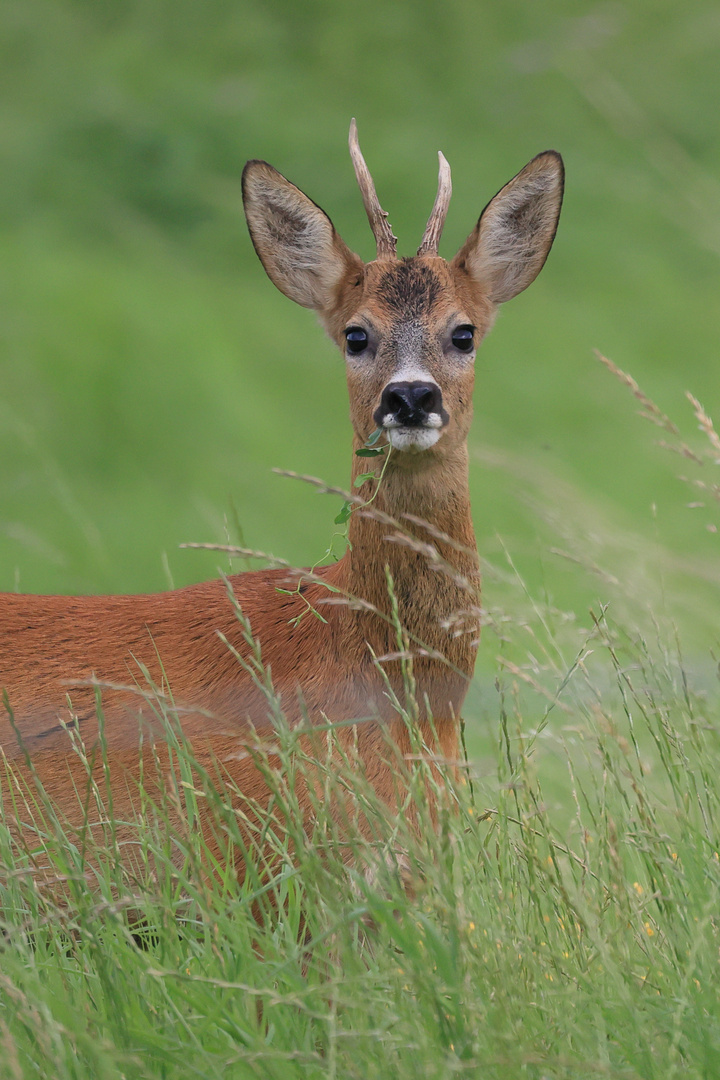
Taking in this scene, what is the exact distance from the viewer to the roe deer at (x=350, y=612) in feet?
9.25

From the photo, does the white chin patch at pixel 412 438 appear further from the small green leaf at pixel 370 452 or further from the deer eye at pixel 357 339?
the deer eye at pixel 357 339

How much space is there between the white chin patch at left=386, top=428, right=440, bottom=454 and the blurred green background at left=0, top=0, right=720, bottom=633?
7.92 m

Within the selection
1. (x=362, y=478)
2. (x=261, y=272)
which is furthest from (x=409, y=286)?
(x=261, y=272)

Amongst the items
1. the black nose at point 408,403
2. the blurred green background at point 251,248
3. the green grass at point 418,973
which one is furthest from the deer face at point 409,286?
the blurred green background at point 251,248

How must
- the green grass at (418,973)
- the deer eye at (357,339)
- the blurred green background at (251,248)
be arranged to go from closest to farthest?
the green grass at (418,973) → the deer eye at (357,339) → the blurred green background at (251,248)

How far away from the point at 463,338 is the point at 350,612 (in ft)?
2.43

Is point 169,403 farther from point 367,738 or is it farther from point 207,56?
point 367,738

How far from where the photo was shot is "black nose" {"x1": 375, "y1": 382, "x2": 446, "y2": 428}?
282 cm

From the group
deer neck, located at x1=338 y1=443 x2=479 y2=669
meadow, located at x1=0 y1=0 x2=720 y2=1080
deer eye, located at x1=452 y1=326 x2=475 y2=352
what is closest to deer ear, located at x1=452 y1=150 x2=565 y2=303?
deer eye, located at x1=452 y1=326 x2=475 y2=352

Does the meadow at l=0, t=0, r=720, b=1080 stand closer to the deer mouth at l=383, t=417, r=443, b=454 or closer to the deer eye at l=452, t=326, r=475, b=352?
the deer eye at l=452, t=326, r=475, b=352

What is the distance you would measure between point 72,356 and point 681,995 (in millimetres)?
11820

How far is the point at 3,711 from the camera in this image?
9.85 feet

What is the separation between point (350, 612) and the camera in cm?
291

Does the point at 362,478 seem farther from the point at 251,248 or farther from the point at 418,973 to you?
the point at 251,248
